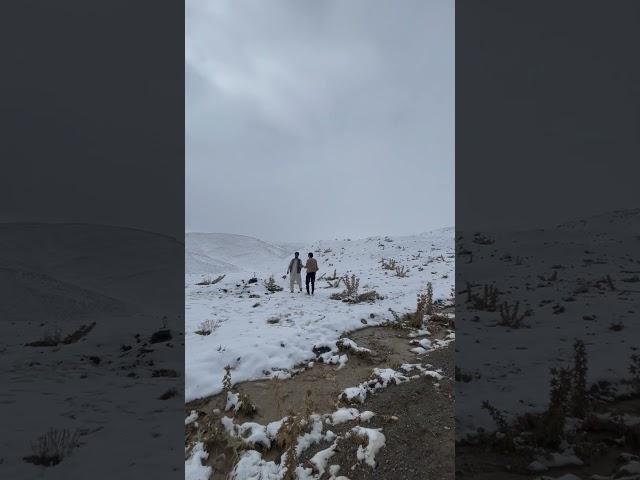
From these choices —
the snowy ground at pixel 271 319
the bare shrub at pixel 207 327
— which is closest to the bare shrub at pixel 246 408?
the snowy ground at pixel 271 319

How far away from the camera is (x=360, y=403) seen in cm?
Answer: 404

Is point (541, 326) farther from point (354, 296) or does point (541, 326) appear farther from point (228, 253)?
point (228, 253)

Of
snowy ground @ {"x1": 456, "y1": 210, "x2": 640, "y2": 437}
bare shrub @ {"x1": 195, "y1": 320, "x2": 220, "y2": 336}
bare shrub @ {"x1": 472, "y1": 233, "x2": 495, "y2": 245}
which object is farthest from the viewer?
bare shrub @ {"x1": 472, "y1": 233, "x2": 495, "y2": 245}

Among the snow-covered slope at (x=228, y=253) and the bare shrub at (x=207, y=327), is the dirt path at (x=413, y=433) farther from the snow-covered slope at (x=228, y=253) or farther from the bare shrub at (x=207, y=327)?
the snow-covered slope at (x=228, y=253)
